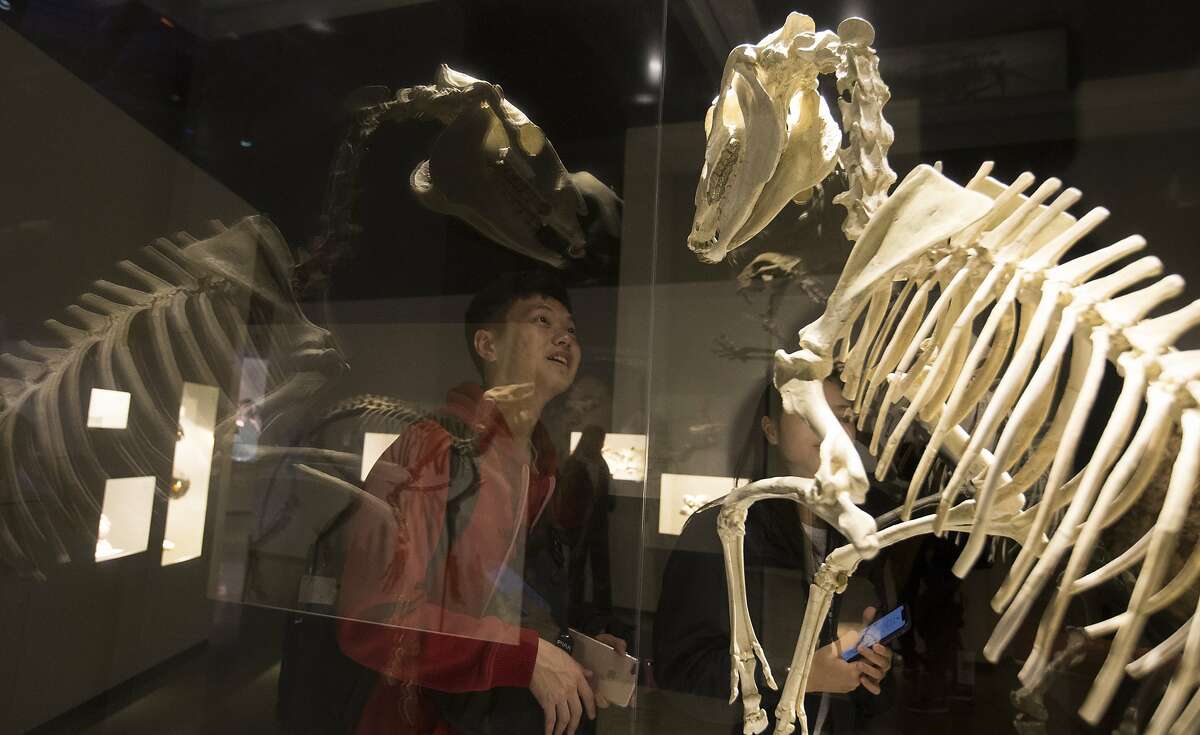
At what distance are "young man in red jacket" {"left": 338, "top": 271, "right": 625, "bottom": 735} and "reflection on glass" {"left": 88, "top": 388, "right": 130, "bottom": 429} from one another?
0.55 m

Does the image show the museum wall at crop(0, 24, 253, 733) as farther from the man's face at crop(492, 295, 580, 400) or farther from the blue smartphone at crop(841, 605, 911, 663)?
the blue smartphone at crop(841, 605, 911, 663)

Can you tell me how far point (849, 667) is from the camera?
1.44 metres

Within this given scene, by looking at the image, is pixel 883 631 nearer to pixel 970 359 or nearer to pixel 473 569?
pixel 970 359

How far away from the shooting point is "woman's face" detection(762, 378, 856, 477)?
4.97ft

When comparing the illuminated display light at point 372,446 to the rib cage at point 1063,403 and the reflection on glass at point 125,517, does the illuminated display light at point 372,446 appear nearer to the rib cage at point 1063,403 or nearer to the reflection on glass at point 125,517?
the reflection on glass at point 125,517

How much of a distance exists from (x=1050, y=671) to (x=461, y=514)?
1.22 metres

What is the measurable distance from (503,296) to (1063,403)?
3.99ft

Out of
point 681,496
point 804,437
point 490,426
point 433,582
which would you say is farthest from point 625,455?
point 433,582

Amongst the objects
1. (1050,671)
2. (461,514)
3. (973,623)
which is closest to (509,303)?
(461,514)

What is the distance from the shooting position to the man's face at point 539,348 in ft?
5.67

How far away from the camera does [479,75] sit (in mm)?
1818

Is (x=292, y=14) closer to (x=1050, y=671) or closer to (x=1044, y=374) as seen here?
(x=1044, y=374)

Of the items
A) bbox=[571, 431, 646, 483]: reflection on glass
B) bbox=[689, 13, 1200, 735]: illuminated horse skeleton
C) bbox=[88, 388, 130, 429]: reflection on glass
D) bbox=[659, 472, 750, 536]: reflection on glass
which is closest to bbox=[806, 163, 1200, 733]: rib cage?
bbox=[689, 13, 1200, 735]: illuminated horse skeleton

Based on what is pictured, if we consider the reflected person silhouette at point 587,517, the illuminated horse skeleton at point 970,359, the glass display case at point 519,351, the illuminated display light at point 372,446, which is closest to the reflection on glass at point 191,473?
the glass display case at point 519,351
